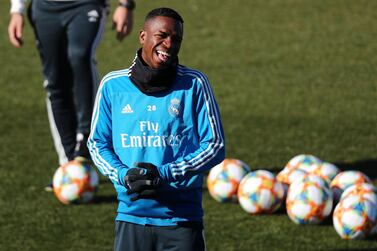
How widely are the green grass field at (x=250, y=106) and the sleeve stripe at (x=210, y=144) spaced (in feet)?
9.45

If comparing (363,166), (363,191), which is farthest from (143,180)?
(363,166)

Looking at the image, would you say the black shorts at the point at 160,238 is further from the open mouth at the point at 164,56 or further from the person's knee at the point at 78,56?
the person's knee at the point at 78,56

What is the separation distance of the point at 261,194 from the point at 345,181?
89 cm

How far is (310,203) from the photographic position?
Result: 939 centimetres

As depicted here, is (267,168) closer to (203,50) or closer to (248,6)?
(203,50)

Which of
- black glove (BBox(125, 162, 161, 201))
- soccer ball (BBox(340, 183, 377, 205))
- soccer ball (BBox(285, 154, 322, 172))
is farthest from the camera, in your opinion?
soccer ball (BBox(285, 154, 322, 172))

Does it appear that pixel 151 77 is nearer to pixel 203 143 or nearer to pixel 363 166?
pixel 203 143

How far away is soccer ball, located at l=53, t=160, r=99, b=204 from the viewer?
1005 centimetres

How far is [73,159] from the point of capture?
10.9m

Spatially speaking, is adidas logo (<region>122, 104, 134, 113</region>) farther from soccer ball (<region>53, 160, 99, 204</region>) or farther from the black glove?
soccer ball (<region>53, 160, 99, 204</region>)

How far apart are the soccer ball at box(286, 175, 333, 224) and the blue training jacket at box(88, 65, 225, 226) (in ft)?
10.8

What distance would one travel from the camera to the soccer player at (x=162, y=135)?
20.0 feet

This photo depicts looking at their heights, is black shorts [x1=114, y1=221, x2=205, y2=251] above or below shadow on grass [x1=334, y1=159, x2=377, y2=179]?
above

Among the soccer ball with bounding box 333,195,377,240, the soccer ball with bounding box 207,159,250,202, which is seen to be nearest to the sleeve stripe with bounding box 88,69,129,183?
the soccer ball with bounding box 333,195,377,240
